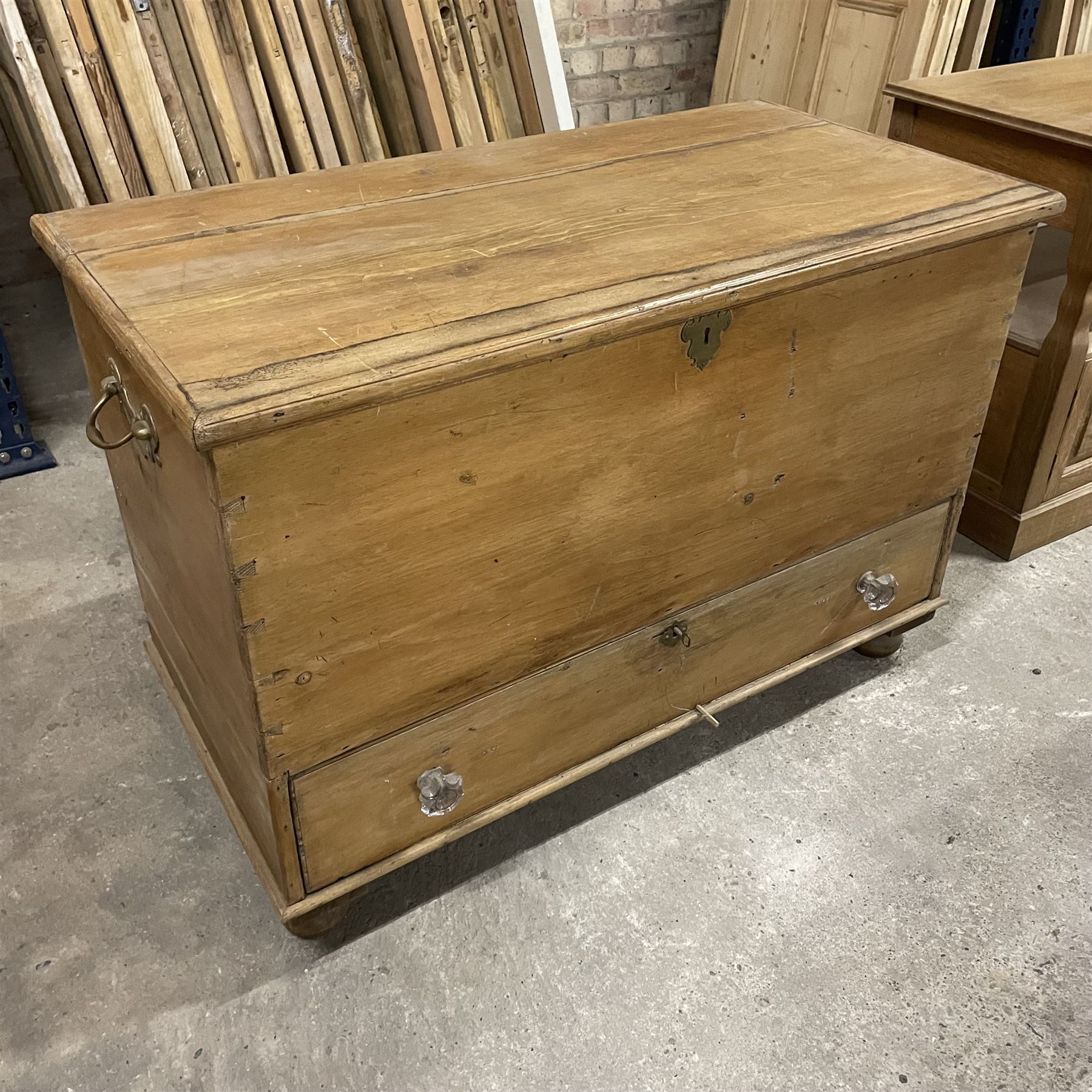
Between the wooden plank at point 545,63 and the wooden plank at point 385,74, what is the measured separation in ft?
0.98

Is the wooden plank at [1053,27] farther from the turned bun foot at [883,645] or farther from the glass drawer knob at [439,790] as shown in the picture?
the glass drawer knob at [439,790]

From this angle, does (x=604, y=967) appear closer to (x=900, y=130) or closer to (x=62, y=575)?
(x=62, y=575)

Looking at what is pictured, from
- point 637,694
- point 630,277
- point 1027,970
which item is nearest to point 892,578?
point 637,694

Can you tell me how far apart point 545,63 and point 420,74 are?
29cm

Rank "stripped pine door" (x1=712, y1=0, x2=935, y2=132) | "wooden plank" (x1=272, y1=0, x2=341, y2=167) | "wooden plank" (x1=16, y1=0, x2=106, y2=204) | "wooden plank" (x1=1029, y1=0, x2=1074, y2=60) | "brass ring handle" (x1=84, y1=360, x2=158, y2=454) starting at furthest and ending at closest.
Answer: "wooden plank" (x1=1029, y1=0, x2=1074, y2=60)
"stripped pine door" (x1=712, y1=0, x2=935, y2=132)
"wooden plank" (x1=272, y1=0, x2=341, y2=167)
"wooden plank" (x1=16, y1=0, x2=106, y2=204)
"brass ring handle" (x1=84, y1=360, x2=158, y2=454)

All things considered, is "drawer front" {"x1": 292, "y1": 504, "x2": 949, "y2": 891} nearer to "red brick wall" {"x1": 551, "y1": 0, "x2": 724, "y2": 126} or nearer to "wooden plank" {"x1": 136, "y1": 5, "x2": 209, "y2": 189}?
"wooden plank" {"x1": 136, "y1": 5, "x2": 209, "y2": 189}

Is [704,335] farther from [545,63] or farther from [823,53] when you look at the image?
[823,53]

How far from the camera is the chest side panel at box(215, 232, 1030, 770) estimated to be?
1003 mm

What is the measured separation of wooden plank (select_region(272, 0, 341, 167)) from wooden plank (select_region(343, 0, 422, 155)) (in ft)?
0.43

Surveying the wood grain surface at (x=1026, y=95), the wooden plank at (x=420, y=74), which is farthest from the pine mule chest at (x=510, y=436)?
the wooden plank at (x=420, y=74)

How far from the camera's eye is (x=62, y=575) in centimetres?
199

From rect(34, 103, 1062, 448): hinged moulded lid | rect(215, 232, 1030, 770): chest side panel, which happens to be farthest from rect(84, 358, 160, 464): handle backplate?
rect(215, 232, 1030, 770): chest side panel

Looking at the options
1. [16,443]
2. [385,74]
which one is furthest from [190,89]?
[16,443]

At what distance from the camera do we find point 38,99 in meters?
1.99
